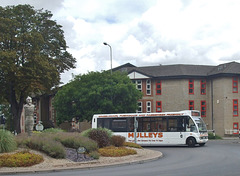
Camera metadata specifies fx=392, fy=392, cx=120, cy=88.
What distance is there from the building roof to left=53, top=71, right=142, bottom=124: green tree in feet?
28.7

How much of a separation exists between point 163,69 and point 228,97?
986cm

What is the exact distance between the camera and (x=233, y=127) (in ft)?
162

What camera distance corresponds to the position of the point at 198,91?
52.4 m

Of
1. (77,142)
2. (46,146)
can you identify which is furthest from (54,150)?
(77,142)

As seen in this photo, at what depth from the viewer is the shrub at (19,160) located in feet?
53.5

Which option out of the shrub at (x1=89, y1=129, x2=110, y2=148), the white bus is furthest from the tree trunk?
the shrub at (x1=89, y1=129, x2=110, y2=148)

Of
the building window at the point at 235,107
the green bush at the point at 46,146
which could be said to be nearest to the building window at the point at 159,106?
the building window at the point at 235,107

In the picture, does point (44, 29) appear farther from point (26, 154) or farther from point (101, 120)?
point (26, 154)

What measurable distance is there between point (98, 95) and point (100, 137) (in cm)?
2035

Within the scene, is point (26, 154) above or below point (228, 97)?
below

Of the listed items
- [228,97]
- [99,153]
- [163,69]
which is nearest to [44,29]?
[163,69]

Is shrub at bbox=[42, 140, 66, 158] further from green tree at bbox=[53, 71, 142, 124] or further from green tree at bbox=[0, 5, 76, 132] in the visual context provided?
green tree at bbox=[53, 71, 142, 124]

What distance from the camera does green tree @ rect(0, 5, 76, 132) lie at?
133ft

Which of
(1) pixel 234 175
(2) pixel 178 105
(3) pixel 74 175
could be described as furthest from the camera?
(2) pixel 178 105
